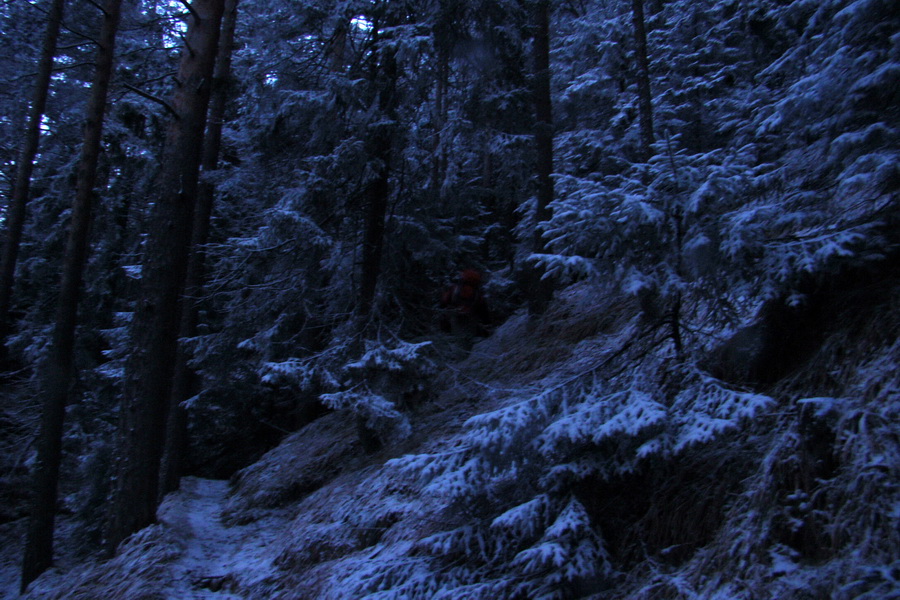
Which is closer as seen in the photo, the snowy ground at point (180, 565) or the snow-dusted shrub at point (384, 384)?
the snowy ground at point (180, 565)

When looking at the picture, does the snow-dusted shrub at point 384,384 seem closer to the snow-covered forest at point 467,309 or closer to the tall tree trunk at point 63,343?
the snow-covered forest at point 467,309

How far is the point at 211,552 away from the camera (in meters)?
8.92

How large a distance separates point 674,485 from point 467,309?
7.52m

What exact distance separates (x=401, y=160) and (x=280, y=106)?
2088 mm

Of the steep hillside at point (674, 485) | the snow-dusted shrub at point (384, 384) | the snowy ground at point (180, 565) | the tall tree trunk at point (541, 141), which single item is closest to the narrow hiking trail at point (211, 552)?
the snowy ground at point (180, 565)

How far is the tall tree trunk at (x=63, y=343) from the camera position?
36.8ft

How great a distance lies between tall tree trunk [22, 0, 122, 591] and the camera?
1120 centimetres

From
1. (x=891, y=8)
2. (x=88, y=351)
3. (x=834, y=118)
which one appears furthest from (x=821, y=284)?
(x=88, y=351)

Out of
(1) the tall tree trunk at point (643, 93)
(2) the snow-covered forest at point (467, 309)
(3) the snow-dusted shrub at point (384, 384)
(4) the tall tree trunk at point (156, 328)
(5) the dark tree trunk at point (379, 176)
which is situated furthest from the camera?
(1) the tall tree trunk at point (643, 93)

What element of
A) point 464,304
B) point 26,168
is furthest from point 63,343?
point 464,304

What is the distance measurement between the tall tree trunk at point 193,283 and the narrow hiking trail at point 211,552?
995mm

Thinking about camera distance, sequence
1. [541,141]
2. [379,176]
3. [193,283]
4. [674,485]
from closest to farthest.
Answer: [674,485] < [379,176] < [541,141] < [193,283]

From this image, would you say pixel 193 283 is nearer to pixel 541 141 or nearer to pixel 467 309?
pixel 467 309

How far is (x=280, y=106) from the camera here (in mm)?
9891
